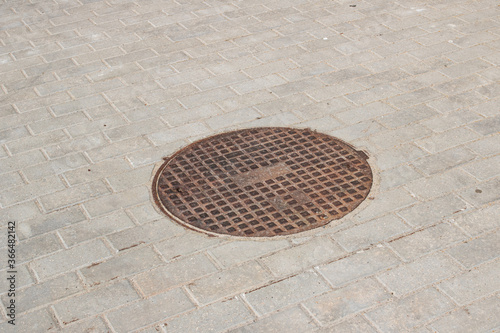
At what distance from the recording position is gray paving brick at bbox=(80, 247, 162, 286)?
15.6 ft

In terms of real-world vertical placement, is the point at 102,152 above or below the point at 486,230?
below

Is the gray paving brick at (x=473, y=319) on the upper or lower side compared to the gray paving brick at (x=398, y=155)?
upper

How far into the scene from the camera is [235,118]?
6.63 meters

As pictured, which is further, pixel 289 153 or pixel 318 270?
pixel 289 153

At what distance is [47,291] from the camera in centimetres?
466

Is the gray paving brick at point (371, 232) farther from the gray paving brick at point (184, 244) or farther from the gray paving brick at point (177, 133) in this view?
the gray paving brick at point (177, 133)

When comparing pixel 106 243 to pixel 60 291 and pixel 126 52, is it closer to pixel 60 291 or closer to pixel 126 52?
pixel 60 291

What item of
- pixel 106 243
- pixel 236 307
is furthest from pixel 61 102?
pixel 236 307

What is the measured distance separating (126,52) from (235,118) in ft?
6.75

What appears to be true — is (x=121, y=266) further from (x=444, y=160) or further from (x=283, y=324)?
(x=444, y=160)

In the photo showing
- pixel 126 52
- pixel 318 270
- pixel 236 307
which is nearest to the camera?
pixel 236 307

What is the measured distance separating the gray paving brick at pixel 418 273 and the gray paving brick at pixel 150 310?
4.36 feet

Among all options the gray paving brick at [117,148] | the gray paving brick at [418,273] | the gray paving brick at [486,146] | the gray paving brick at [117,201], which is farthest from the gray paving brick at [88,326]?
the gray paving brick at [486,146]

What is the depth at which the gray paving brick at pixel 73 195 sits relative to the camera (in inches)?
218
